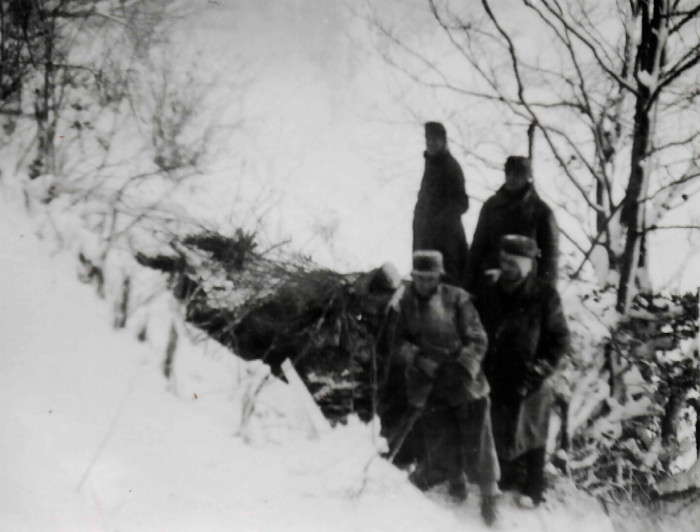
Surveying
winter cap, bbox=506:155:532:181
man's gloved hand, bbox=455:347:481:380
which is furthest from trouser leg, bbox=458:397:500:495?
winter cap, bbox=506:155:532:181

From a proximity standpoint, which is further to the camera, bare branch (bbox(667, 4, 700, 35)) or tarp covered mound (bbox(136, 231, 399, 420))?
bare branch (bbox(667, 4, 700, 35))

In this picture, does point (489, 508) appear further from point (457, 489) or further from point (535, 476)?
point (535, 476)

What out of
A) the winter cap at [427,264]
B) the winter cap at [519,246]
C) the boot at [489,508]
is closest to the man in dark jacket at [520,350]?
the winter cap at [519,246]

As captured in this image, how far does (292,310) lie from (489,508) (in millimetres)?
1110

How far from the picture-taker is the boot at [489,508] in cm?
192

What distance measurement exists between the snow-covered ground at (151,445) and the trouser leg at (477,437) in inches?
5.5

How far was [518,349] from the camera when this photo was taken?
2018mm

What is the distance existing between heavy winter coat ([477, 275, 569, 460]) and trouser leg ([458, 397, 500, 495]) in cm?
5

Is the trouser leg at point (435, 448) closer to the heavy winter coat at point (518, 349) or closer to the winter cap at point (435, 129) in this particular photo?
the heavy winter coat at point (518, 349)

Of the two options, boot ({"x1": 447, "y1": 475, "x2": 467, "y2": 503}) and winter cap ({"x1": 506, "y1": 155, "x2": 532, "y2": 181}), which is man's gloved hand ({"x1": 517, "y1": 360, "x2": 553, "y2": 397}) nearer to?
boot ({"x1": 447, "y1": 475, "x2": 467, "y2": 503})

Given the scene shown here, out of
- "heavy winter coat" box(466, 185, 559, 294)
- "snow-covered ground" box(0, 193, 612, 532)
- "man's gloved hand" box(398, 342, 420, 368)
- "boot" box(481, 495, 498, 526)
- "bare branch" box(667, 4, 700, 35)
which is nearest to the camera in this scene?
"snow-covered ground" box(0, 193, 612, 532)

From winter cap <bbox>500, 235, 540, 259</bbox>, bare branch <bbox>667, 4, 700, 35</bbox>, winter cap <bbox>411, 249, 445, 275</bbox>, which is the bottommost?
winter cap <bbox>411, 249, 445, 275</bbox>

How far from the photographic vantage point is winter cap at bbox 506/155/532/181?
2201mm

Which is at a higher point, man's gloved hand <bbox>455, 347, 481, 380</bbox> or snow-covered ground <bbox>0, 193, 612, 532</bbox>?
man's gloved hand <bbox>455, 347, 481, 380</bbox>
